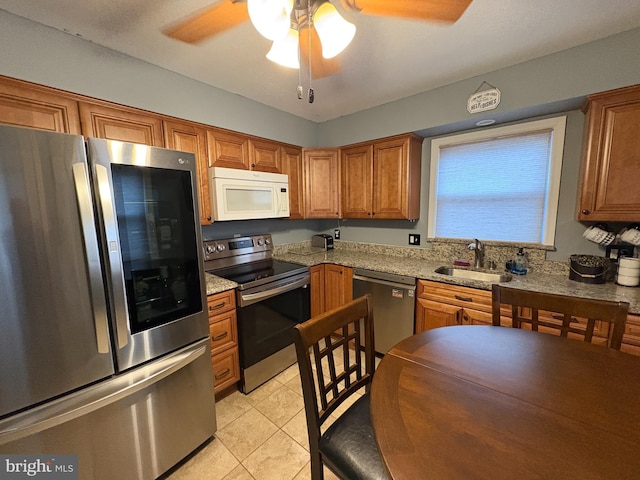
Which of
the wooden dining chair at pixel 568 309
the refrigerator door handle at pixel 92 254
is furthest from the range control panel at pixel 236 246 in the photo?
the wooden dining chair at pixel 568 309

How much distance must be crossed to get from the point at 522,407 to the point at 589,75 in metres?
2.14

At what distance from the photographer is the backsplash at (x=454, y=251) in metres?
2.11

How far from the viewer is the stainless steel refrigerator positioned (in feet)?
3.07

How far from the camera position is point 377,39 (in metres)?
1.59

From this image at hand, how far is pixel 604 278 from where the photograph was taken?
178 centimetres

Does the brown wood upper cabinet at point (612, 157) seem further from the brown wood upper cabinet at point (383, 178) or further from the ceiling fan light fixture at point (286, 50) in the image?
the ceiling fan light fixture at point (286, 50)

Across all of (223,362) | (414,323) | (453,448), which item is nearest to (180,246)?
(223,362)

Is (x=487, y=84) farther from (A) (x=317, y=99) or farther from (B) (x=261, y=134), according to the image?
(B) (x=261, y=134)

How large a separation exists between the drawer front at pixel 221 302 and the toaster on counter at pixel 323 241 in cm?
157

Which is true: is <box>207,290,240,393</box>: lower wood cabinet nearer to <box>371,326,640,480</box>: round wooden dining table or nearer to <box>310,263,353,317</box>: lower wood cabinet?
<box>310,263,353,317</box>: lower wood cabinet

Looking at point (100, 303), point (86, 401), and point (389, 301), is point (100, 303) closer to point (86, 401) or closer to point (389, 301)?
point (86, 401)

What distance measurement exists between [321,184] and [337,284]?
44.8 inches

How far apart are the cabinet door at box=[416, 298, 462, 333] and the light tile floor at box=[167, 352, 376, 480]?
3.05 ft

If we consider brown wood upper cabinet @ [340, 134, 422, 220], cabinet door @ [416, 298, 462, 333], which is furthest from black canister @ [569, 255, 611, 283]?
brown wood upper cabinet @ [340, 134, 422, 220]
